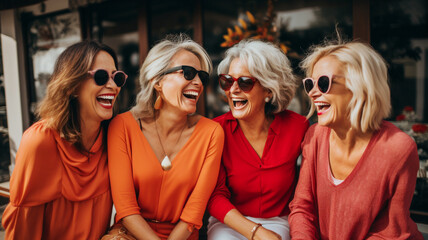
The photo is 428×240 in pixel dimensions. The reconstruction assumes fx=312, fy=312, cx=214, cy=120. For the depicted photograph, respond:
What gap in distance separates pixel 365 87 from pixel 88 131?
1.80 metres

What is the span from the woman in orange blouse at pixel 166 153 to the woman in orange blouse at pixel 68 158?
16 centimetres

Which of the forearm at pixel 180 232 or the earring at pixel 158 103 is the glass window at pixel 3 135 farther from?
the forearm at pixel 180 232

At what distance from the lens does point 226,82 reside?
2.43 meters

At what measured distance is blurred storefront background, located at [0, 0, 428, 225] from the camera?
5219 mm

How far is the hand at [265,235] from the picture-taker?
205 cm

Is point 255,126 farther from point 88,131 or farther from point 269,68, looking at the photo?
point 88,131

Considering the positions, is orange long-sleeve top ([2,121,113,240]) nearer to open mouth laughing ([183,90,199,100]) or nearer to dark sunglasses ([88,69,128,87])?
dark sunglasses ([88,69,128,87])

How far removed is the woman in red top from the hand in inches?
7.2

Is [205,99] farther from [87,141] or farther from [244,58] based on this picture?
[87,141]

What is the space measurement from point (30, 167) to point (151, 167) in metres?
0.74

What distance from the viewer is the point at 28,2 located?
190 inches

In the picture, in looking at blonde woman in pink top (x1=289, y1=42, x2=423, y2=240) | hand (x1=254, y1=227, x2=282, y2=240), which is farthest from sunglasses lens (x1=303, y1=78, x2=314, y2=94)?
hand (x1=254, y1=227, x2=282, y2=240)

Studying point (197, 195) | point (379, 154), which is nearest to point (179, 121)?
point (197, 195)

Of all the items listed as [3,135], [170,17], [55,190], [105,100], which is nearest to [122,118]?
[105,100]
